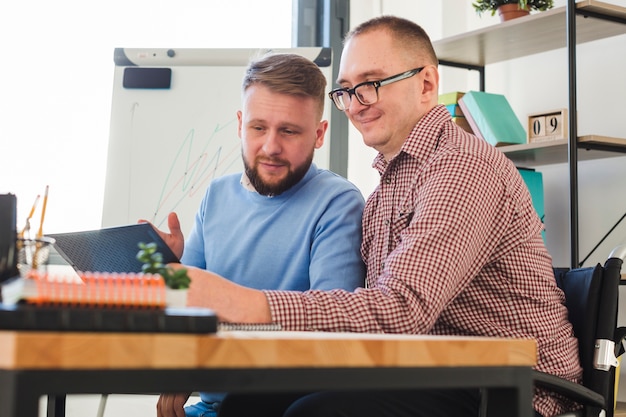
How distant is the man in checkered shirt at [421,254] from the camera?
1089mm

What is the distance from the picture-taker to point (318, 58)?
9.26 ft

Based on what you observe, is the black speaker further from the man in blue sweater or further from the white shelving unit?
the white shelving unit

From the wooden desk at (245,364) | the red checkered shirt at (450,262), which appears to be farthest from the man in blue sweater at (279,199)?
the wooden desk at (245,364)

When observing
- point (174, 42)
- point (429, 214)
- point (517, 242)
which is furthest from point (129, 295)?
point (174, 42)

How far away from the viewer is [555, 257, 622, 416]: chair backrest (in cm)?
140

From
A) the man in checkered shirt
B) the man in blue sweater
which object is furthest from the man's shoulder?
the man in checkered shirt

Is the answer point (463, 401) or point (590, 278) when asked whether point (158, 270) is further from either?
point (590, 278)

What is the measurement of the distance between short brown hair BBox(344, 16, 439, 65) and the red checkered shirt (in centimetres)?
15

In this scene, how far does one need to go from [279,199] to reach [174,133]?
43.0 inches

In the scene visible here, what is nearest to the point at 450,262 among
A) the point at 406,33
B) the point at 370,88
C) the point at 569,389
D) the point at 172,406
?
the point at 569,389

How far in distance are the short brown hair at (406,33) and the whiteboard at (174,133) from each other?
1.12 metres

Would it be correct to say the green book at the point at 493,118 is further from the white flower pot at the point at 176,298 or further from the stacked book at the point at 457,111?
the white flower pot at the point at 176,298

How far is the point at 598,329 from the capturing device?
1.42 meters

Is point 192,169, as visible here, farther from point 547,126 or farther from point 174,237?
point 547,126
